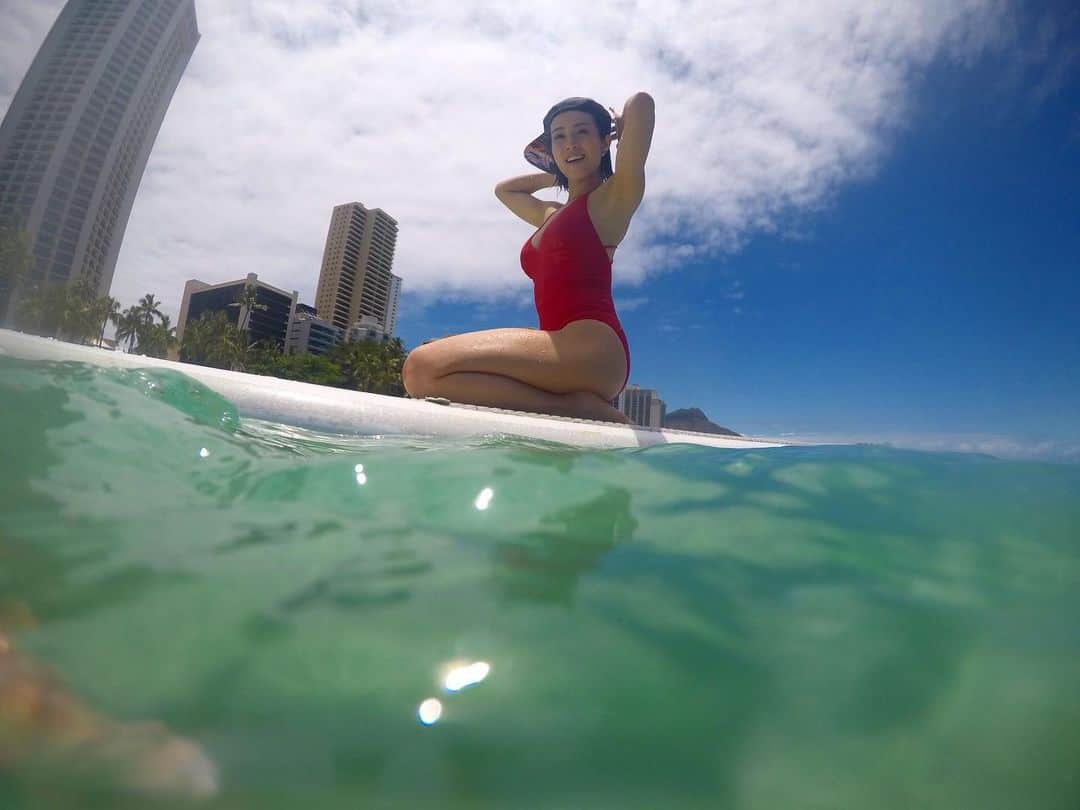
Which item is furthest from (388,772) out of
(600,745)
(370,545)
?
(370,545)

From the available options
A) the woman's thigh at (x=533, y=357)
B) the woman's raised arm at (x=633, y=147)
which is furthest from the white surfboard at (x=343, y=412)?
the woman's raised arm at (x=633, y=147)

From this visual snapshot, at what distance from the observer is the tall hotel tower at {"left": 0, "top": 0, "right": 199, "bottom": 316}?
502cm

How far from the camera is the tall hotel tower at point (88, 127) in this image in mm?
5016

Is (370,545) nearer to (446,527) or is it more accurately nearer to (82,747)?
(446,527)

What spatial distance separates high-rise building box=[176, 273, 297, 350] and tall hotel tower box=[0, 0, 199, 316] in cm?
3784

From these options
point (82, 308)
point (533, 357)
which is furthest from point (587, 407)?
point (82, 308)

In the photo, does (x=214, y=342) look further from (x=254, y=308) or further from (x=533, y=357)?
(x=533, y=357)

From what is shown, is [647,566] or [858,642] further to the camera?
[647,566]

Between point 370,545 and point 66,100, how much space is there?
26.1 ft

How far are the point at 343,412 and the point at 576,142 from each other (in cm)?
270

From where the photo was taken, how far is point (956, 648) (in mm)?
601

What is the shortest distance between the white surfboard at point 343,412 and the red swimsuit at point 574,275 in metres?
1.30

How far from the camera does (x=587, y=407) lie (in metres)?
3.23

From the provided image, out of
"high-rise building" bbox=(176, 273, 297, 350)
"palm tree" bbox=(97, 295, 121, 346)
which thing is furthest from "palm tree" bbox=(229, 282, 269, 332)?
"palm tree" bbox=(97, 295, 121, 346)
